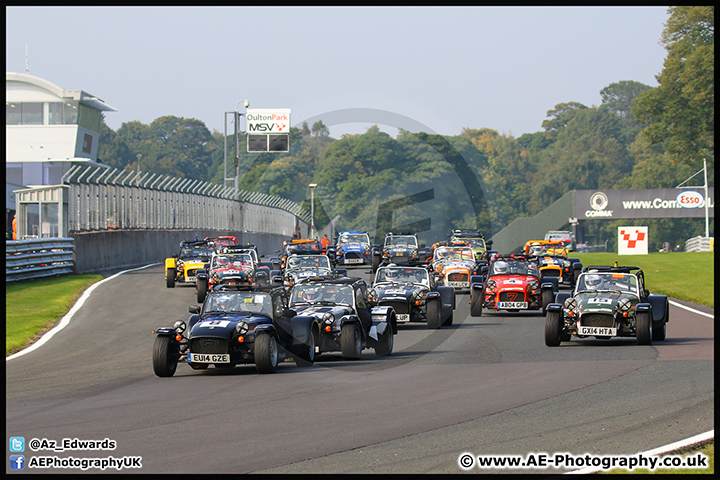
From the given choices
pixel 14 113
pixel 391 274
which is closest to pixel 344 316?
pixel 391 274

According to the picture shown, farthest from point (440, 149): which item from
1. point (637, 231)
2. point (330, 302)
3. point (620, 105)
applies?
point (620, 105)

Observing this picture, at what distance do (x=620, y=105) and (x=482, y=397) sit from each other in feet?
599

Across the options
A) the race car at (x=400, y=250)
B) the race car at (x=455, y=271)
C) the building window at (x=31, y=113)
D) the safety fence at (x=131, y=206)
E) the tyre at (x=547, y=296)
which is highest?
the building window at (x=31, y=113)

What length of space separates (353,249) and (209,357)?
3179cm

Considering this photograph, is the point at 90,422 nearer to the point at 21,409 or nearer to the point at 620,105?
the point at 21,409

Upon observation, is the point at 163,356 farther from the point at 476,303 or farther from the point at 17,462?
the point at 476,303

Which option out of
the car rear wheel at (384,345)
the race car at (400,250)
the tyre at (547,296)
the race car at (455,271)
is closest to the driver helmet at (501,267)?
the tyre at (547,296)

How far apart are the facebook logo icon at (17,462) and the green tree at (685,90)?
73.9 m

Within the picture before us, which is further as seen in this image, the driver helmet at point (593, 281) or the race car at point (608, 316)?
the driver helmet at point (593, 281)

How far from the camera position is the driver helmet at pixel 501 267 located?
26.0 meters

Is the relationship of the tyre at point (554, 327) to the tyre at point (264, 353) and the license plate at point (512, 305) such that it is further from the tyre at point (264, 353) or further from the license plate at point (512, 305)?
the license plate at point (512, 305)

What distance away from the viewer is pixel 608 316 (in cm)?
1744

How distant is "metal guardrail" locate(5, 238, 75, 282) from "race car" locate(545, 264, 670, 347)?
1834 centimetres

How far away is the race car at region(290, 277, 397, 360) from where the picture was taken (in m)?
15.6
